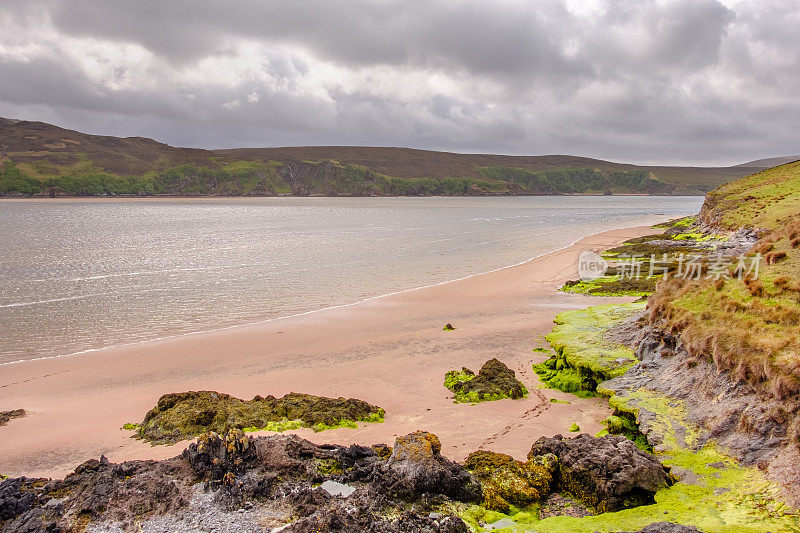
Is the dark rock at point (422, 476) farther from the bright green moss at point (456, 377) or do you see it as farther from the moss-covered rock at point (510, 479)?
the bright green moss at point (456, 377)

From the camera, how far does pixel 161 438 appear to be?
10148 millimetres

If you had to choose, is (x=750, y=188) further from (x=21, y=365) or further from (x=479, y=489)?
(x=21, y=365)

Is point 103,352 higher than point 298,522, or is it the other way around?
point 298,522

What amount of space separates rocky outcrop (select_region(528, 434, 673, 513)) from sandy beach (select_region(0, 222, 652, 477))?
1878mm

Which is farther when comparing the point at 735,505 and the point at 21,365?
the point at 21,365

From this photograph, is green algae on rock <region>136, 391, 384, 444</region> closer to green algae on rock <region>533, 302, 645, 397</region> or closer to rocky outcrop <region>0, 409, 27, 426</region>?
rocky outcrop <region>0, 409, 27, 426</region>

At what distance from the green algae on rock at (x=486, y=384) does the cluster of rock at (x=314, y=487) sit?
13.2 ft

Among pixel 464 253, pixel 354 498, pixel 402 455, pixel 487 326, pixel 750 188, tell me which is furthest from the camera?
pixel 750 188

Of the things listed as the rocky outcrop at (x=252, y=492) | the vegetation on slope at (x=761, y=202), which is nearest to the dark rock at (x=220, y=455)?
the rocky outcrop at (x=252, y=492)

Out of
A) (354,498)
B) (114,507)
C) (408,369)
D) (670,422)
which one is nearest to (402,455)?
(354,498)

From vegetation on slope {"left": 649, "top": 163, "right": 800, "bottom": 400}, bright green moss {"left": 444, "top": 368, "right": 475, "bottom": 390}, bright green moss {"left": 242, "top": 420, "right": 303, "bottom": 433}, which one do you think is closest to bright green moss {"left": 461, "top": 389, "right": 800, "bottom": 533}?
vegetation on slope {"left": 649, "top": 163, "right": 800, "bottom": 400}

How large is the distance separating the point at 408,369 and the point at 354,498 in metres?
8.14

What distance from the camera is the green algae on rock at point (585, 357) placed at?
40.6ft

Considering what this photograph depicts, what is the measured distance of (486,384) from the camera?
12.5 metres
